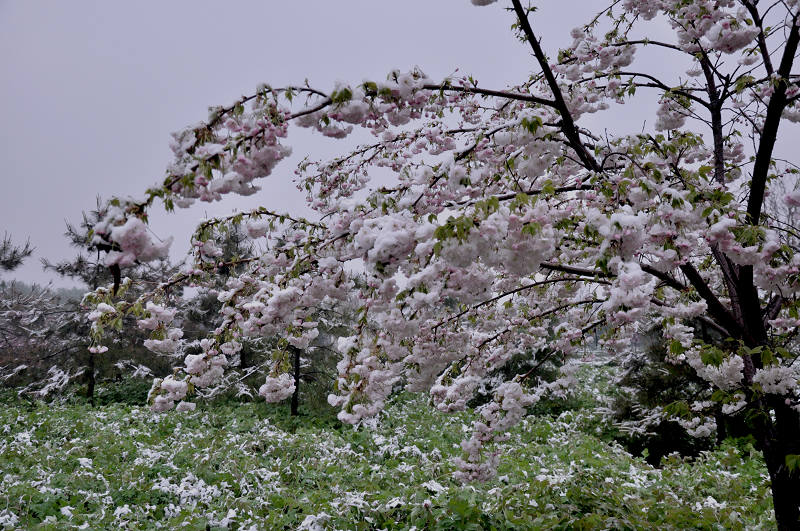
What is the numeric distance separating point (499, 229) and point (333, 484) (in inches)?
162

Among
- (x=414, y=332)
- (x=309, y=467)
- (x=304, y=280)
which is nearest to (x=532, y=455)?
(x=309, y=467)

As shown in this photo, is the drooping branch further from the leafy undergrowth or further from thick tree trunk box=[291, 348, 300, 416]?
thick tree trunk box=[291, 348, 300, 416]

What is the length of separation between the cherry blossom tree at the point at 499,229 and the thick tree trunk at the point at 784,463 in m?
0.01

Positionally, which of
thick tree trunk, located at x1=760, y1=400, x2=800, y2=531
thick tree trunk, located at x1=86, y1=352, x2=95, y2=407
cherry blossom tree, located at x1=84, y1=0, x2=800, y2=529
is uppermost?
thick tree trunk, located at x1=86, y1=352, x2=95, y2=407

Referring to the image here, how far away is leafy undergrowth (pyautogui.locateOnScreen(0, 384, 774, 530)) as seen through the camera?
4.00 metres

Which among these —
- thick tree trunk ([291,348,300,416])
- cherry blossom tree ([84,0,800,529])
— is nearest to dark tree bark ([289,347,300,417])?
thick tree trunk ([291,348,300,416])

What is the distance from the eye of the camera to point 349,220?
9.30ft

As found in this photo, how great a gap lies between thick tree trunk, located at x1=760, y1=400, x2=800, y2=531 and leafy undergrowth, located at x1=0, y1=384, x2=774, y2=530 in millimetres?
886

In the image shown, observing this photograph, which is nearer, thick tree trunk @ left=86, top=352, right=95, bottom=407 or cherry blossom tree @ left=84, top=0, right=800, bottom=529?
cherry blossom tree @ left=84, top=0, right=800, bottom=529

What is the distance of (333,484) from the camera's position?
5.00 m

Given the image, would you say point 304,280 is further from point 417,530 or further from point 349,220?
point 417,530

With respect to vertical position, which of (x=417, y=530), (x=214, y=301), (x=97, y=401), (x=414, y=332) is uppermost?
(x=214, y=301)

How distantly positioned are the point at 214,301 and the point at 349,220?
12349mm

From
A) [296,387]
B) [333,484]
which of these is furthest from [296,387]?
[333,484]
